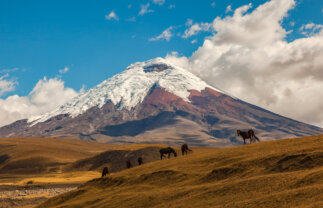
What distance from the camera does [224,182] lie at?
36.0m

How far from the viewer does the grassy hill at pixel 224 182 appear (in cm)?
2795

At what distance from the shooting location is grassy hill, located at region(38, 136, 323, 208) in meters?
28.0

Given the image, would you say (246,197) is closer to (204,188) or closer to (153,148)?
(204,188)

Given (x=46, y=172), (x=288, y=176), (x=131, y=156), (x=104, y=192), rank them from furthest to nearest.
Answer: 1. (x=46, y=172)
2. (x=131, y=156)
3. (x=104, y=192)
4. (x=288, y=176)

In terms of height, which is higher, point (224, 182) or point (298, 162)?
point (298, 162)

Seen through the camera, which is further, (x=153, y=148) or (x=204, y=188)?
(x=153, y=148)

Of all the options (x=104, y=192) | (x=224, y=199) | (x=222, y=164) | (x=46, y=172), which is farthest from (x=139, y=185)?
(x=46, y=172)

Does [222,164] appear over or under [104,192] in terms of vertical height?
over

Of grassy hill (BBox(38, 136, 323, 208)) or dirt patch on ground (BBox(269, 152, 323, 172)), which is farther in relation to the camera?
dirt patch on ground (BBox(269, 152, 323, 172))

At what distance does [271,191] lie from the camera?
29.0 m

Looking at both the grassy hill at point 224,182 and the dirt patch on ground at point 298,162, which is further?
the dirt patch on ground at point 298,162

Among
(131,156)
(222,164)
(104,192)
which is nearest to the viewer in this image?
(222,164)

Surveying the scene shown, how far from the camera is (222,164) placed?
4388 centimetres

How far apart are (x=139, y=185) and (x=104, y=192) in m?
5.56
